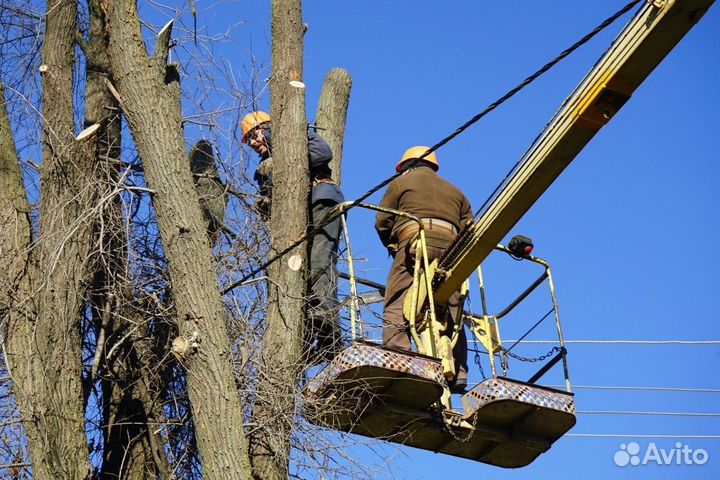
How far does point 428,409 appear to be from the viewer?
8.82 m

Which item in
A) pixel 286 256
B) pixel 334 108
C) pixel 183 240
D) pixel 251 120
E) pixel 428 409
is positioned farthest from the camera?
pixel 334 108

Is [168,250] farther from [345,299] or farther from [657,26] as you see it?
[657,26]

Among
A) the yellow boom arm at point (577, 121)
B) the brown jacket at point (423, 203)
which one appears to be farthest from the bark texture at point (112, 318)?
the yellow boom arm at point (577, 121)

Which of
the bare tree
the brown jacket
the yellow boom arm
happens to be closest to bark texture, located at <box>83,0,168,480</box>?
the bare tree

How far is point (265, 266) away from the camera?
8477 mm

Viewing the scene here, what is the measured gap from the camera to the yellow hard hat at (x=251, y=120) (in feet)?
30.9

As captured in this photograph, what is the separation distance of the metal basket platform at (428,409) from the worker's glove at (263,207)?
1457 millimetres

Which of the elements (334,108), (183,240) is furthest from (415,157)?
(183,240)

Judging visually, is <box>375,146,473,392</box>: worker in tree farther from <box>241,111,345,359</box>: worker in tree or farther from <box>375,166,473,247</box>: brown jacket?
<box>241,111,345,359</box>: worker in tree

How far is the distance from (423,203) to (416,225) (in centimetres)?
18

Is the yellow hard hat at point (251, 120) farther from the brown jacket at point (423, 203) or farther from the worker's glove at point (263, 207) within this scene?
the brown jacket at point (423, 203)

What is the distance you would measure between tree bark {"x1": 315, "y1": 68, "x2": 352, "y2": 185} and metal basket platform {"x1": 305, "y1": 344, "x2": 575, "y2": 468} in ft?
7.45

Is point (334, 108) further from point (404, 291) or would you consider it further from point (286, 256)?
point (286, 256)

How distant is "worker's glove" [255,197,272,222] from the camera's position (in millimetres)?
9266
